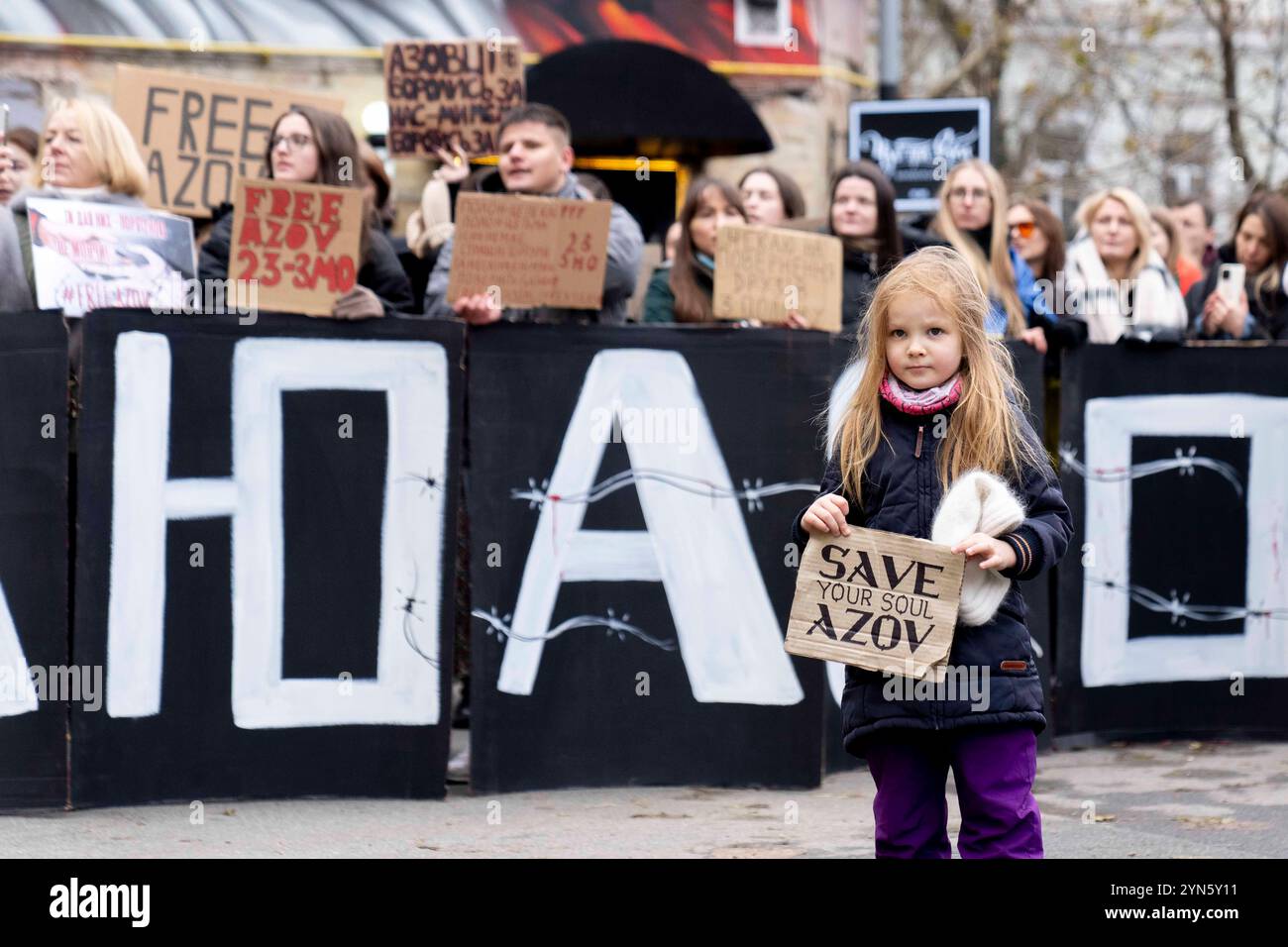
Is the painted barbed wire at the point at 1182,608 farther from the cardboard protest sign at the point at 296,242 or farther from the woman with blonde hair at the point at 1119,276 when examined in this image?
the cardboard protest sign at the point at 296,242

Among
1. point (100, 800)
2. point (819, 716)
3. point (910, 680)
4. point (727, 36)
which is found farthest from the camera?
point (727, 36)

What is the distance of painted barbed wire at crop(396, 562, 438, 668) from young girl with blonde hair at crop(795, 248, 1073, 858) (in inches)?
88.9

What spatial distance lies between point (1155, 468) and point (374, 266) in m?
3.22

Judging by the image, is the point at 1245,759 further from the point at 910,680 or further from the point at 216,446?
the point at 216,446

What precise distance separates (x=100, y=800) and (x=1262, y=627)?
4.60 m

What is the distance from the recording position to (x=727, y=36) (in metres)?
16.1

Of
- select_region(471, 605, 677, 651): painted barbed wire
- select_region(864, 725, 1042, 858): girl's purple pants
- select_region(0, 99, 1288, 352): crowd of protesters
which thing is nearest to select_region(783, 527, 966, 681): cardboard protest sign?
select_region(864, 725, 1042, 858): girl's purple pants

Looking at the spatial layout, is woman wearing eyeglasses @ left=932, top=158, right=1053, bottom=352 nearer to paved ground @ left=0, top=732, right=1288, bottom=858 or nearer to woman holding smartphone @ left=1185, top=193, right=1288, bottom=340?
woman holding smartphone @ left=1185, top=193, right=1288, bottom=340

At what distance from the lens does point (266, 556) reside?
20.2ft

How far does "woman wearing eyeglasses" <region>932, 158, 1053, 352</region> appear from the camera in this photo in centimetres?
759

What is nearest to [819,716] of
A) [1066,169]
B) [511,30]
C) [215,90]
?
[215,90]

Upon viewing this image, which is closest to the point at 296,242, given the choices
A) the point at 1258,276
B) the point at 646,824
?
the point at 646,824

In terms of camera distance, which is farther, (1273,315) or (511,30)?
(511,30)

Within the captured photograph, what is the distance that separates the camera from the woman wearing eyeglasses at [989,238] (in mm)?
7586
